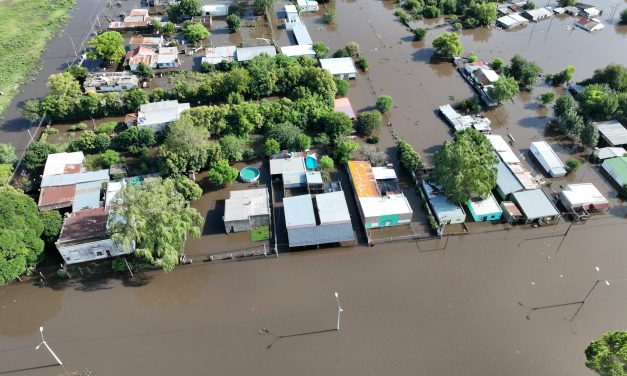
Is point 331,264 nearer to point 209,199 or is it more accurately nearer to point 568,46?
point 209,199

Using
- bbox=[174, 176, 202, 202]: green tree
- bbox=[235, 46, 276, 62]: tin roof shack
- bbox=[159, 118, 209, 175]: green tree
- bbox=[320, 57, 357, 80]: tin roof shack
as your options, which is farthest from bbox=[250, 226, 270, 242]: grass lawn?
bbox=[235, 46, 276, 62]: tin roof shack

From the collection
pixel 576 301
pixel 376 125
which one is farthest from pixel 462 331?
pixel 376 125

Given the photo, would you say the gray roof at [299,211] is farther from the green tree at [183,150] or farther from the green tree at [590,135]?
Answer: the green tree at [590,135]

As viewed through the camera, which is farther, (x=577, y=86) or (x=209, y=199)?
(x=577, y=86)

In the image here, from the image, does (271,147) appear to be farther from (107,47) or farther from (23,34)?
(23,34)

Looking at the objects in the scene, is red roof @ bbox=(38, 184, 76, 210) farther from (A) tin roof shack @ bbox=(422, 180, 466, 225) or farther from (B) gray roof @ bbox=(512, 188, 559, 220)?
(B) gray roof @ bbox=(512, 188, 559, 220)

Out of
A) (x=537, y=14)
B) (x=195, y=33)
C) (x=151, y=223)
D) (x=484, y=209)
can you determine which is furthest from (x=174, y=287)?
(x=537, y=14)
